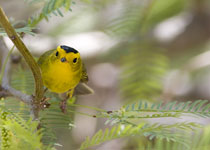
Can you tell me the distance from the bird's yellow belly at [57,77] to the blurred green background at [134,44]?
0.13 meters

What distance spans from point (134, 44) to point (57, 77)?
2.72 feet

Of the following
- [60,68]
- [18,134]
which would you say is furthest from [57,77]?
[18,134]

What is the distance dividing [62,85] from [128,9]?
0.60m

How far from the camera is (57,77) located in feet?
5.45

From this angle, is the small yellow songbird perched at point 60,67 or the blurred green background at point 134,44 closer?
the small yellow songbird perched at point 60,67

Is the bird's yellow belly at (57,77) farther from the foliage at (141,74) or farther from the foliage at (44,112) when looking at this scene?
the foliage at (141,74)

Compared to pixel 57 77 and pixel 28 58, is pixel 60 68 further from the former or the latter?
pixel 28 58

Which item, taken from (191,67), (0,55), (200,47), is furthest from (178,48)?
(0,55)

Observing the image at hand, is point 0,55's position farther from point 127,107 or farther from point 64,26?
point 64,26

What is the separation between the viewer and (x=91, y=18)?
308 centimetres

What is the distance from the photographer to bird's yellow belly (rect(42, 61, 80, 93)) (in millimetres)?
1657

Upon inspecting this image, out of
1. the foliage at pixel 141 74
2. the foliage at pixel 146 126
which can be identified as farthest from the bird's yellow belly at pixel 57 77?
the foliage at pixel 146 126

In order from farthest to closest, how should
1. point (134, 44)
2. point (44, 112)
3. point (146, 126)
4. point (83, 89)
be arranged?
1. point (134, 44)
2. point (83, 89)
3. point (44, 112)
4. point (146, 126)

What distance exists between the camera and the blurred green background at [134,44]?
6.66 feet
